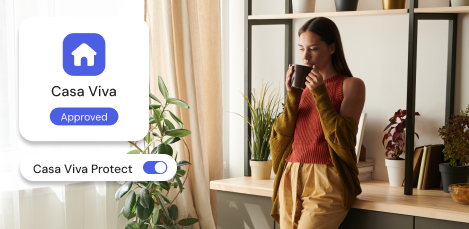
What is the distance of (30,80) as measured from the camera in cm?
160

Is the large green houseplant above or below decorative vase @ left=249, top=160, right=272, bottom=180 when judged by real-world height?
above

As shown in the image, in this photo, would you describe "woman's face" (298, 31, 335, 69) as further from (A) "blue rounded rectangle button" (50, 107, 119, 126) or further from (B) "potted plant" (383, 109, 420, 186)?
(A) "blue rounded rectangle button" (50, 107, 119, 126)

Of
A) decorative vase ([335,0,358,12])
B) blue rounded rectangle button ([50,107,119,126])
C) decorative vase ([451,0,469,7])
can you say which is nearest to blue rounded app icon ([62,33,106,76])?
blue rounded rectangle button ([50,107,119,126])

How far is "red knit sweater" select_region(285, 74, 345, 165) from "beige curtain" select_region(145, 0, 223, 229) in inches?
34.1

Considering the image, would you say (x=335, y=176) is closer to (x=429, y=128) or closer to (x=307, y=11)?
(x=429, y=128)

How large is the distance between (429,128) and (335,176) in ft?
2.44

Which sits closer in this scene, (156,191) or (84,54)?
(84,54)

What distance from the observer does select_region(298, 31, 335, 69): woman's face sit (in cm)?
148

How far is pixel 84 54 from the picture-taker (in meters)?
1.55

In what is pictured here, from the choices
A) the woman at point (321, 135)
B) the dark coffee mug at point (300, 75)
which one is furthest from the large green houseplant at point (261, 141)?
the dark coffee mug at point (300, 75)

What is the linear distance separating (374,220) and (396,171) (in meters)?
0.40

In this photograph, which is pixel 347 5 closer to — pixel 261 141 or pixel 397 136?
pixel 397 136

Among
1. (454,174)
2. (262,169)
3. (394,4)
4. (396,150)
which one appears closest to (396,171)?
(396,150)

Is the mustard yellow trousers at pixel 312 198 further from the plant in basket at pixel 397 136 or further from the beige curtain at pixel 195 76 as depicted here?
the beige curtain at pixel 195 76
